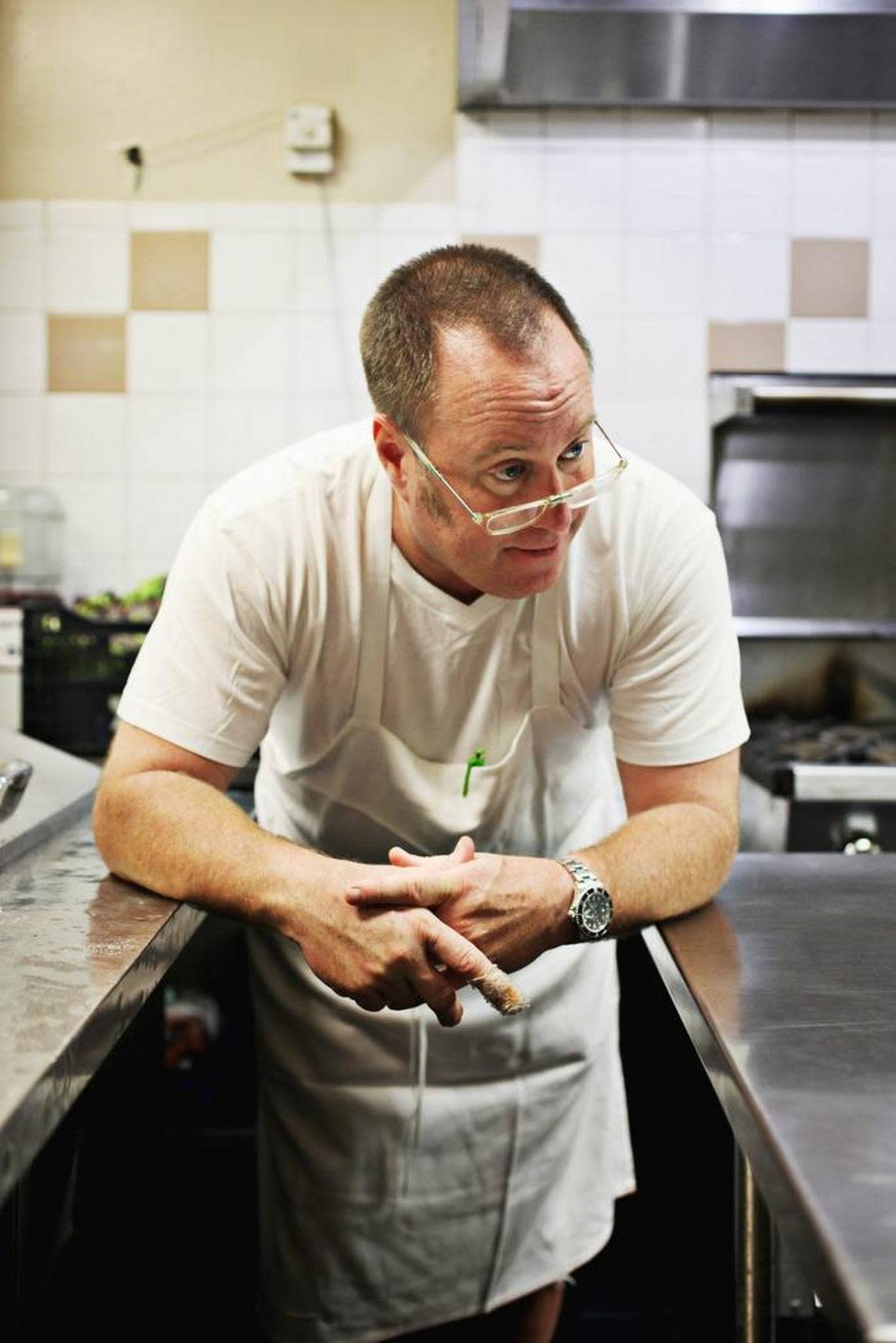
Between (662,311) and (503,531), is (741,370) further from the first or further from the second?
(503,531)

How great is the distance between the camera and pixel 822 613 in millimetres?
2689

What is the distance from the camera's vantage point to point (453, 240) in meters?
2.73

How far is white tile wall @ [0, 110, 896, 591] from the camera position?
270cm

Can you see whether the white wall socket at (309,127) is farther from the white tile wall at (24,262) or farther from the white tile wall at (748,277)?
the white tile wall at (748,277)

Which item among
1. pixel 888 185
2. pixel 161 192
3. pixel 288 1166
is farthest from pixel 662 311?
pixel 288 1166

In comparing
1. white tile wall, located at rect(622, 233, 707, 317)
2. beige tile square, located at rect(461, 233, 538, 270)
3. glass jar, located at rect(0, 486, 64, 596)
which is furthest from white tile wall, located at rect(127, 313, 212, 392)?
white tile wall, located at rect(622, 233, 707, 317)

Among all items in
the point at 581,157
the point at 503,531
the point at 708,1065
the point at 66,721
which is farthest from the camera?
the point at 581,157

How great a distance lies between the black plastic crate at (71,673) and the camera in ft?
7.55

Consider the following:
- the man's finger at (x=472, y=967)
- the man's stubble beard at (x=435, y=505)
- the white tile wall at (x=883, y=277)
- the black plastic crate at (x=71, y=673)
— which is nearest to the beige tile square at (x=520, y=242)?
the white tile wall at (x=883, y=277)

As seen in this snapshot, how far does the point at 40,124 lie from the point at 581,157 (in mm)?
1198

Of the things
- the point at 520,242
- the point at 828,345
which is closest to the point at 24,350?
the point at 520,242

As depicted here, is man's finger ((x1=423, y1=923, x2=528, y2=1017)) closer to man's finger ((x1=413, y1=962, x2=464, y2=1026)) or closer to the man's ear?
man's finger ((x1=413, y1=962, x2=464, y2=1026))

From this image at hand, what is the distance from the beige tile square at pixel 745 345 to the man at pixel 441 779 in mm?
1426

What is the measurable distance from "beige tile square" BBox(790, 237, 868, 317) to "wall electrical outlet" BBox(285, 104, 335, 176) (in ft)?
3.43
